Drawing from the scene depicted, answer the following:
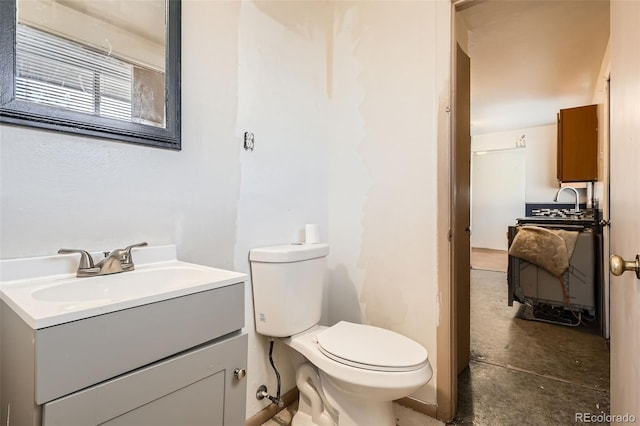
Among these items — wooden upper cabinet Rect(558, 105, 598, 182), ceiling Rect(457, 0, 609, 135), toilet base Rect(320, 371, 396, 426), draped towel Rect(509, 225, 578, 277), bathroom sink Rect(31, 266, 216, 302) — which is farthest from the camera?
wooden upper cabinet Rect(558, 105, 598, 182)

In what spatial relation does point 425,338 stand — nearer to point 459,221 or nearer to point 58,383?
point 459,221

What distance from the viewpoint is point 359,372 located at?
46.6 inches

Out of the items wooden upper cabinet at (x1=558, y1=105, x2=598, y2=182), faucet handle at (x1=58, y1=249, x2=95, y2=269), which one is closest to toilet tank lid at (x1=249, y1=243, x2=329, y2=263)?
faucet handle at (x1=58, y1=249, x2=95, y2=269)

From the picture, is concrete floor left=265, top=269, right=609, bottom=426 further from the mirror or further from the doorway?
the mirror

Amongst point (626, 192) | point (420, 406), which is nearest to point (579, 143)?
point (626, 192)

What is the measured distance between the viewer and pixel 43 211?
897mm

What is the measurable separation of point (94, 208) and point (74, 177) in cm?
11

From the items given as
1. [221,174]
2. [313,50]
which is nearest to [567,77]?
[313,50]

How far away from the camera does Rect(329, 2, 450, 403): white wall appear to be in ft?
5.29

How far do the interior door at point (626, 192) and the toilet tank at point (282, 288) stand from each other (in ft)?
3.60

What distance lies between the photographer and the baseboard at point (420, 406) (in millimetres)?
1585

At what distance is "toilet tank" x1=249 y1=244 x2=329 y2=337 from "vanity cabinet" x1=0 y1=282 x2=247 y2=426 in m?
0.49

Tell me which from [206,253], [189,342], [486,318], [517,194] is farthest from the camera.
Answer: [517,194]

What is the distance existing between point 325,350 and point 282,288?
12.5 inches
